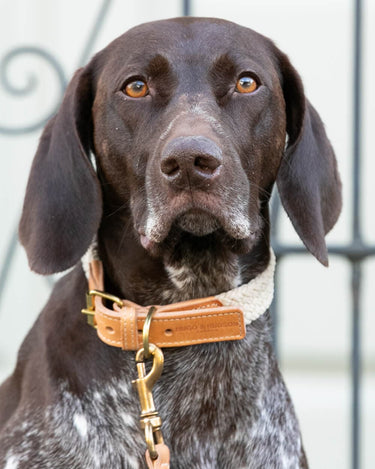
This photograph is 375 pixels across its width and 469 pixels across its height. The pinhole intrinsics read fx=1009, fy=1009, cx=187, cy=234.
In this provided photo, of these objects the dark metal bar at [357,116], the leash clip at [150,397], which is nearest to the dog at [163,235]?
the leash clip at [150,397]

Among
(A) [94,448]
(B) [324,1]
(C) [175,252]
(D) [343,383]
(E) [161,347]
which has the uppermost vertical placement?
(B) [324,1]

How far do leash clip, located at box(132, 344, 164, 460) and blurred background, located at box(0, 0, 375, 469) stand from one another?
161cm

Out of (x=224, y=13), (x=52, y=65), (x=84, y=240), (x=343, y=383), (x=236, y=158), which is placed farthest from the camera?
(x=343, y=383)

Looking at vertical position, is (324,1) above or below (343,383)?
above

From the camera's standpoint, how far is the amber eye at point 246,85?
265 centimetres

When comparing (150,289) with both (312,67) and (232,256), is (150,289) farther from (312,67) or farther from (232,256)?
(312,67)

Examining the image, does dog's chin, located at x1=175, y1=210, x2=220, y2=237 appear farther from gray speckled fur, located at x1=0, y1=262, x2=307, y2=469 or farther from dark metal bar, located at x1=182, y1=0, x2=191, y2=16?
dark metal bar, located at x1=182, y1=0, x2=191, y2=16

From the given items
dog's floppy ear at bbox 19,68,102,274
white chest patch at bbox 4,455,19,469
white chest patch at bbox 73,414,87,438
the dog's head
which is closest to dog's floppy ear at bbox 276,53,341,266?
the dog's head

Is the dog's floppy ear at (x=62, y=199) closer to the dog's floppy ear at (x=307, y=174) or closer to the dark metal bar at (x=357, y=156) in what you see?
the dog's floppy ear at (x=307, y=174)

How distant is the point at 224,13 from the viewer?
429 cm

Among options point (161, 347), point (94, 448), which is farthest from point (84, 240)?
point (94, 448)

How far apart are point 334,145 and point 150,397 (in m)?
2.16

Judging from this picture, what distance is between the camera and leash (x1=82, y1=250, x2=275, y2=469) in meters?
2.49

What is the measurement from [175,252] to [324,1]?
200 cm
